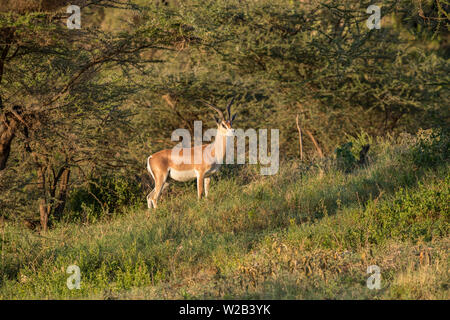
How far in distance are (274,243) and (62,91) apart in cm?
516

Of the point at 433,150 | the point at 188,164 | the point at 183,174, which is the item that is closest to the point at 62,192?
the point at 183,174

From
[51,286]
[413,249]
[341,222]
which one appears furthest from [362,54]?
[51,286]

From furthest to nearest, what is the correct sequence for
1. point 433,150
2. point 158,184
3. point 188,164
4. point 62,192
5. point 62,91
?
point 62,192 → point 158,184 → point 188,164 → point 62,91 → point 433,150

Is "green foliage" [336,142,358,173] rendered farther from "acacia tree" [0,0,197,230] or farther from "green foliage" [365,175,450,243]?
"acacia tree" [0,0,197,230]

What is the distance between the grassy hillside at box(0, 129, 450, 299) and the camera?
5.40 meters

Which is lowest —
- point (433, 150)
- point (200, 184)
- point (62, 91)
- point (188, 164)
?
point (200, 184)

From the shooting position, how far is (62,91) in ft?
32.1

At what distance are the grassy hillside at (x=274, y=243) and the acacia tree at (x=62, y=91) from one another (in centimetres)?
160

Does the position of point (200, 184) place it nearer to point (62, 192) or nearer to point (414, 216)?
point (62, 192)

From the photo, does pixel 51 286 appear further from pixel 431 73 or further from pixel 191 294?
pixel 431 73

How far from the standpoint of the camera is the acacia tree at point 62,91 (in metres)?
9.30

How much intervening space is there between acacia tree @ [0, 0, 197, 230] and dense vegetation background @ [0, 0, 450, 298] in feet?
0.13
